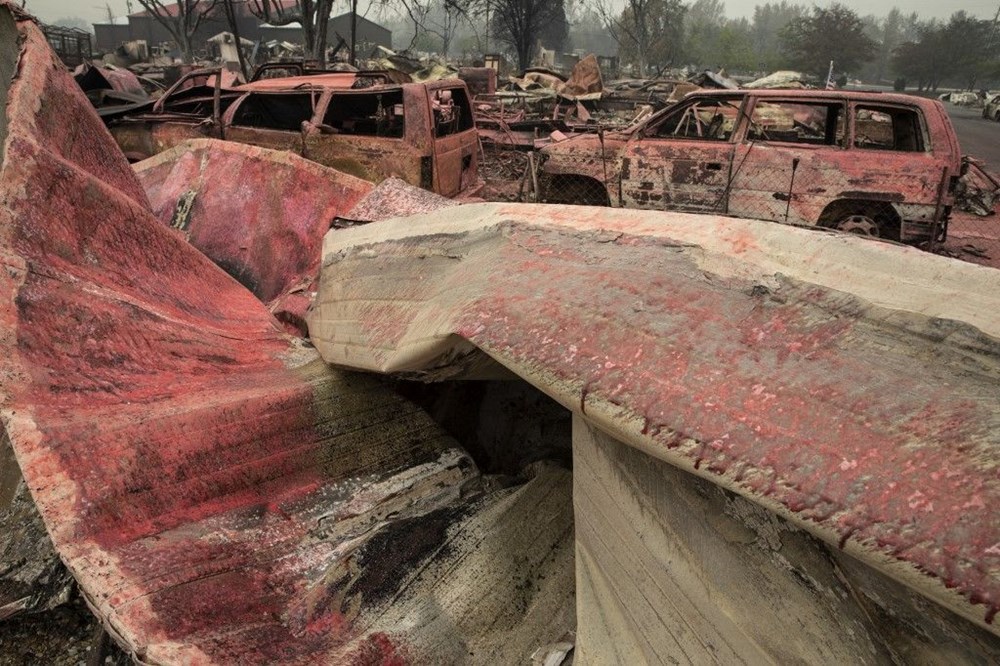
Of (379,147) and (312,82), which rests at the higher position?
(312,82)

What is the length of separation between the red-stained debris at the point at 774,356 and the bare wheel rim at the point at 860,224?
4807mm

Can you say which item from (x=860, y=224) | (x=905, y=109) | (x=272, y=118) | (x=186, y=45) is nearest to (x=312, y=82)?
(x=272, y=118)

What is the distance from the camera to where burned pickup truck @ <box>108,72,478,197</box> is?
5.54 metres

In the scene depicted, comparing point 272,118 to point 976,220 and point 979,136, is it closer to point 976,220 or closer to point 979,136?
point 976,220

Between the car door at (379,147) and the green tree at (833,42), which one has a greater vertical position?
the green tree at (833,42)

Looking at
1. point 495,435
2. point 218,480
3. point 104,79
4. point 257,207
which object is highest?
point 104,79

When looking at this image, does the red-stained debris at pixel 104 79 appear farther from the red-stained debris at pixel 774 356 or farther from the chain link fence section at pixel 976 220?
the chain link fence section at pixel 976 220

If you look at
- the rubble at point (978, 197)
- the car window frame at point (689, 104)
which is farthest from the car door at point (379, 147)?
the rubble at point (978, 197)

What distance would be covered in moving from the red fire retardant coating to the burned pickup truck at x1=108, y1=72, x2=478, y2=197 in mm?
3395

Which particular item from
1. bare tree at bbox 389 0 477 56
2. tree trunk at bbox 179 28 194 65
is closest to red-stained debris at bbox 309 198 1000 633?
bare tree at bbox 389 0 477 56

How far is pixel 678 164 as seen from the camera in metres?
6.01

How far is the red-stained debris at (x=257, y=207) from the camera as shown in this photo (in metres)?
3.54

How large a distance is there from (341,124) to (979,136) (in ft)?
60.5

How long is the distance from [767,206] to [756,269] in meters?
4.93
